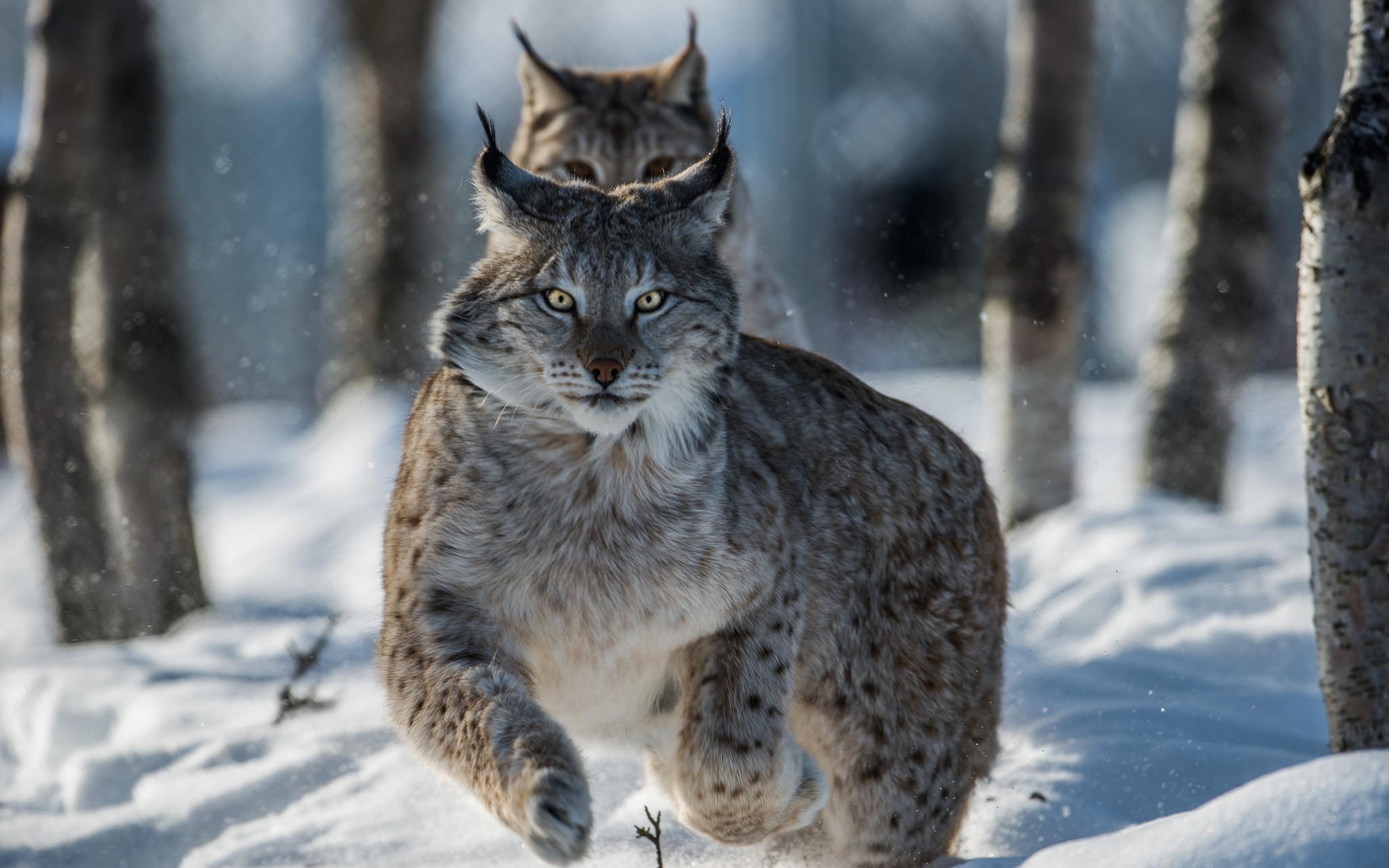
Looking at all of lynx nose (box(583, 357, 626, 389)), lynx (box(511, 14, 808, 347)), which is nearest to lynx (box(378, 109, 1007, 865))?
lynx nose (box(583, 357, 626, 389))

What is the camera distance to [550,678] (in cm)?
281

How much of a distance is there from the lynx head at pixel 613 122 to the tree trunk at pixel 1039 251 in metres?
1.75

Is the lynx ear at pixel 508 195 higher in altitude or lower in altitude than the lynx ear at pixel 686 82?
lower

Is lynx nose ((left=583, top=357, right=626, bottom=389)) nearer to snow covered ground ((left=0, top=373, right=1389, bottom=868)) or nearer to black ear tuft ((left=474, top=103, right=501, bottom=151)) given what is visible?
black ear tuft ((left=474, top=103, right=501, bottom=151))

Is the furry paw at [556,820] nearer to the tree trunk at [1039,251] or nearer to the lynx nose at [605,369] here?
the lynx nose at [605,369]

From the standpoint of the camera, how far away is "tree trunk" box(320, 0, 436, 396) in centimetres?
967

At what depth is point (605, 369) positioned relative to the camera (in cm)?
255

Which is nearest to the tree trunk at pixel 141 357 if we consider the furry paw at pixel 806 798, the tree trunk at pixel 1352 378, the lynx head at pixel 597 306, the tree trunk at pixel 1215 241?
the lynx head at pixel 597 306

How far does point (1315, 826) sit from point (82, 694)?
4.07 metres

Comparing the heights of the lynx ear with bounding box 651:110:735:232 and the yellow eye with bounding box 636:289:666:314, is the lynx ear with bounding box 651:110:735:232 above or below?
above

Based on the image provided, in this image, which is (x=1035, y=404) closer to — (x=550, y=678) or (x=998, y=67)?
(x=550, y=678)

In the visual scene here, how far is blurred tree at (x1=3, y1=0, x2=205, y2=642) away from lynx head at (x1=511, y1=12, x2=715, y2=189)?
1.94 meters

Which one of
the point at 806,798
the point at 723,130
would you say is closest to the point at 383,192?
the point at 723,130

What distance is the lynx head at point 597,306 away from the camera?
103 inches
